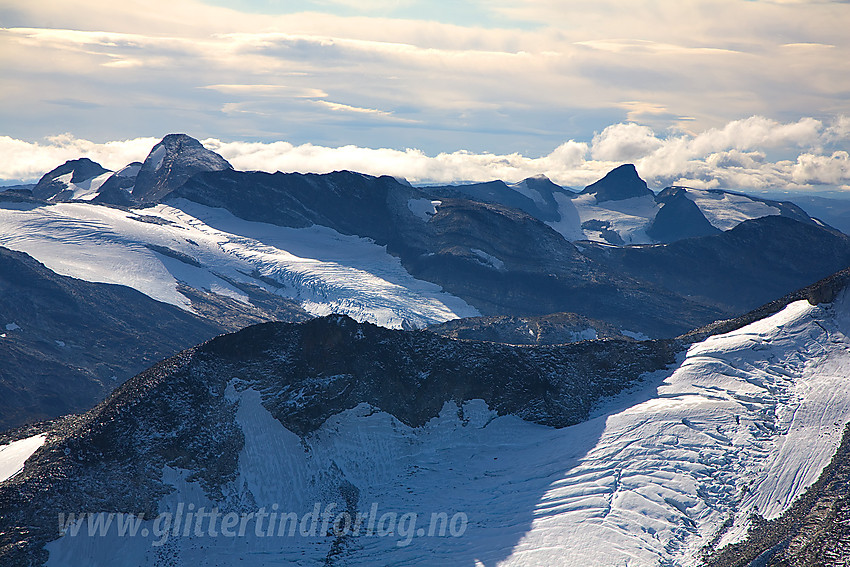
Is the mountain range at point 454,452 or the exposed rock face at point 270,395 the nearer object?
the mountain range at point 454,452

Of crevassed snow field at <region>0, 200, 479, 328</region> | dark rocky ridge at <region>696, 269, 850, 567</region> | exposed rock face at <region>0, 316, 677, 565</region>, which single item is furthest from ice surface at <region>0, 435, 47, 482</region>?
crevassed snow field at <region>0, 200, 479, 328</region>

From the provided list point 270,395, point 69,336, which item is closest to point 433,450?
point 270,395

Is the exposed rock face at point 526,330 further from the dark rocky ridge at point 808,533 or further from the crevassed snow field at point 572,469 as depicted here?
the dark rocky ridge at point 808,533

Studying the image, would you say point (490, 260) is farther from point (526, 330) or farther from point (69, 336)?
→ point (69, 336)

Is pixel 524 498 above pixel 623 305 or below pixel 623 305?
above

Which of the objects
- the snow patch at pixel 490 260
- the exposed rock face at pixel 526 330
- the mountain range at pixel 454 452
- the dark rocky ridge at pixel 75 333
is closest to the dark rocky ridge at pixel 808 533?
the mountain range at pixel 454 452

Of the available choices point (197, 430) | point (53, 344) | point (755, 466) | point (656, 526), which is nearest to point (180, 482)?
point (197, 430)

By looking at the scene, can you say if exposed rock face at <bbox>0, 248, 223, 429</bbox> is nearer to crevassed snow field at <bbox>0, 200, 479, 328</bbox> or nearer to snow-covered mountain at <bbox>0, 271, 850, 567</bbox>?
crevassed snow field at <bbox>0, 200, 479, 328</bbox>

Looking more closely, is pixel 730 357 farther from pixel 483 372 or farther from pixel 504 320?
pixel 504 320
